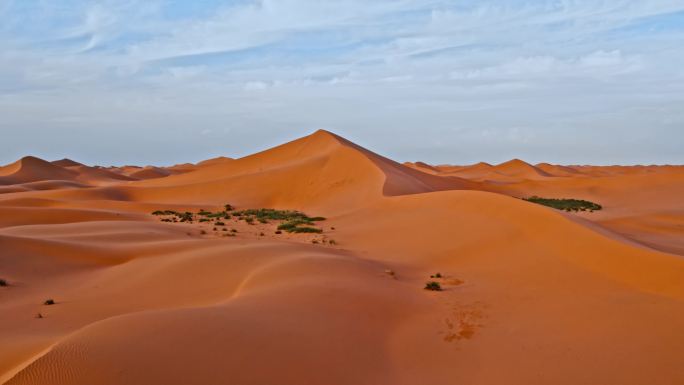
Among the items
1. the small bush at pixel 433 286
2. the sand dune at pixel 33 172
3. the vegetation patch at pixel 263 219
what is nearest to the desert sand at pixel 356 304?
the small bush at pixel 433 286

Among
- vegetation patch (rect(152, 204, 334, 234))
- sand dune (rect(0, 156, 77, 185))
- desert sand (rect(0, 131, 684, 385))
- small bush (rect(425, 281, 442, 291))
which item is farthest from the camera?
sand dune (rect(0, 156, 77, 185))

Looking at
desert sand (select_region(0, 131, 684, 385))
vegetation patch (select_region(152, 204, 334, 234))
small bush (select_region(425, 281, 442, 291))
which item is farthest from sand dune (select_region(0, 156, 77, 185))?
small bush (select_region(425, 281, 442, 291))

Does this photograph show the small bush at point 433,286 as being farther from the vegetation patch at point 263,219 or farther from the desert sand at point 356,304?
the vegetation patch at point 263,219

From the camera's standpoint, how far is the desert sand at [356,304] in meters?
5.73

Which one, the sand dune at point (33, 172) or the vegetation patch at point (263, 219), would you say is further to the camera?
the sand dune at point (33, 172)

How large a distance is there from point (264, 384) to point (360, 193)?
2534cm

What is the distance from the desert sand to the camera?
226 inches

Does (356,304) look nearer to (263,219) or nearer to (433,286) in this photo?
(433,286)

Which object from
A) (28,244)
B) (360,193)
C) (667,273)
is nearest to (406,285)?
(667,273)

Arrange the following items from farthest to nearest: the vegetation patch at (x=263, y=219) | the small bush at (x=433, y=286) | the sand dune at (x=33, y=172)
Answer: the sand dune at (x=33, y=172) → the vegetation patch at (x=263, y=219) → the small bush at (x=433, y=286)

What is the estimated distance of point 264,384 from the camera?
5.41 m

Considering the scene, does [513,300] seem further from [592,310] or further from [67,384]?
[67,384]

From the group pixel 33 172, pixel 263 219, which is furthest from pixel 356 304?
pixel 33 172

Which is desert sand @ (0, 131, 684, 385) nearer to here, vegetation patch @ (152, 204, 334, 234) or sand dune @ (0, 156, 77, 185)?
vegetation patch @ (152, 204, 334, 234)
